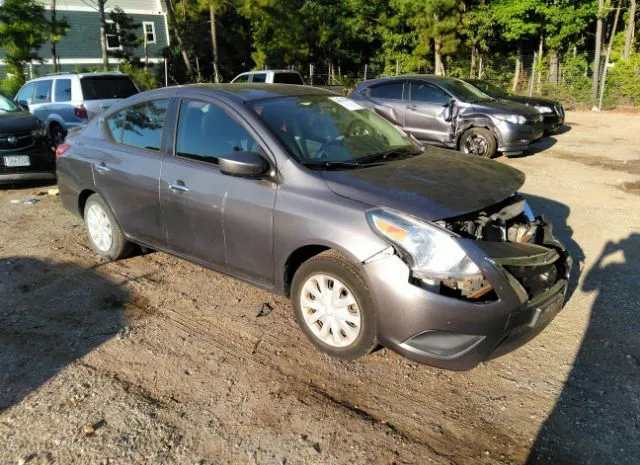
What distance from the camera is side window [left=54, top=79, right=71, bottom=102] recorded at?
36.8 ft

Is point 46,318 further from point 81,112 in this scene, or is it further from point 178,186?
point 81,112

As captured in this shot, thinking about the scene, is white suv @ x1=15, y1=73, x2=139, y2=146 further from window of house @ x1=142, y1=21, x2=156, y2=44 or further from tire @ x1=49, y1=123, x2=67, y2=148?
window of house @ x1=142, y1=21, x2=156, y2=44

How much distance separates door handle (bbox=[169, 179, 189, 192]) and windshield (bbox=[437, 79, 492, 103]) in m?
7.64

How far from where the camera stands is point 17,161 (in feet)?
27.0

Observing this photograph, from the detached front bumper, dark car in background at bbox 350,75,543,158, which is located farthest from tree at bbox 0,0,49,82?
the detached front bumper

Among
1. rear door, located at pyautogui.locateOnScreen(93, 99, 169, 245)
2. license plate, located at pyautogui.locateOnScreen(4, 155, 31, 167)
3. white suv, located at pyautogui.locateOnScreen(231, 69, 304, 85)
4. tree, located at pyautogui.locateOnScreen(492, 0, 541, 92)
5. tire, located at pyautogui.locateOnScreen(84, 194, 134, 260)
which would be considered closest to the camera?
rear door, located at pyautogui.locateOnScreen(93, 99, 169, 245)

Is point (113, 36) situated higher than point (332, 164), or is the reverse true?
point (113, 36)

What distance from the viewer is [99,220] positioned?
201 inches

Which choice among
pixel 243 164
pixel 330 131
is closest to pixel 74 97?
pixel 330 131

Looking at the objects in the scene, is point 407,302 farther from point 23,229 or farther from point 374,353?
point 23,229

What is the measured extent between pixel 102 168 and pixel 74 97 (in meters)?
7.38

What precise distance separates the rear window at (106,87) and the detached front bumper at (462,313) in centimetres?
999

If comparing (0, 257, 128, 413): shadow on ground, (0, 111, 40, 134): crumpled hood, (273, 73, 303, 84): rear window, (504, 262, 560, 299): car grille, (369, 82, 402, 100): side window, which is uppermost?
(273, 73, 303, 84): rear window

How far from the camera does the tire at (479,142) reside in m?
9.93
